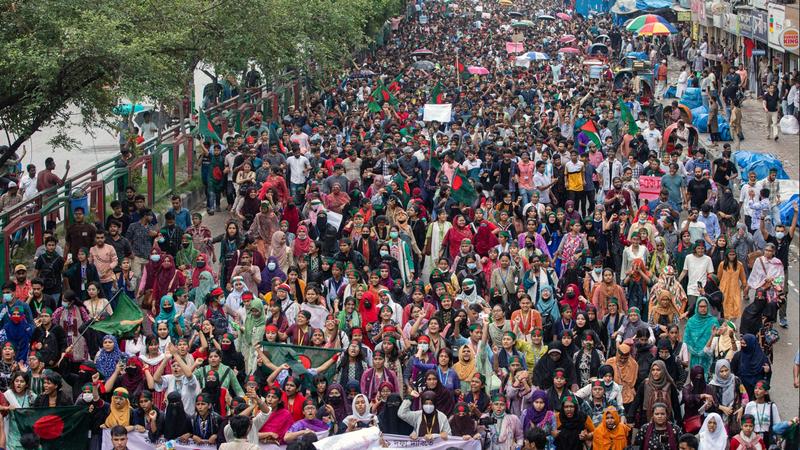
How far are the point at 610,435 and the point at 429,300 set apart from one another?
3.08 m

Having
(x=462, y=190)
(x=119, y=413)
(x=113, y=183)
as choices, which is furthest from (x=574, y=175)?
(x=119, y=413)

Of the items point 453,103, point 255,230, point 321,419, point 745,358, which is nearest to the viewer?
point 321,419

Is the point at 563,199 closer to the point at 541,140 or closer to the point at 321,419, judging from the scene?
the point at 541,140

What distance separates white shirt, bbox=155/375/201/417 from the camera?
1250cm

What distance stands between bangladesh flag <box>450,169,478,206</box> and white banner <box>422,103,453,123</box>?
7678mm

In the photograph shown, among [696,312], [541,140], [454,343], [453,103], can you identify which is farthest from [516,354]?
[453,103]

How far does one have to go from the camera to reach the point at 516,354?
1326 cm

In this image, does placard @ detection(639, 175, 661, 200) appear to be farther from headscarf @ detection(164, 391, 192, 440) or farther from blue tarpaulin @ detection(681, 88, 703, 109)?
blue tarpaulin @ detection(681, 88, 703, 109)

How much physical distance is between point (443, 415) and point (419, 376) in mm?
706

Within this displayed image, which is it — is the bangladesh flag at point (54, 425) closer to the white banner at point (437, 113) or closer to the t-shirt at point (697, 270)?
the t-shirt at point (697, 270)

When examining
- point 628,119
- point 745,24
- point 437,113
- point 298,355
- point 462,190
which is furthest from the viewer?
point 745,24

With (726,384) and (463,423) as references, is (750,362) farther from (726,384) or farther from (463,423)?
(463,423)

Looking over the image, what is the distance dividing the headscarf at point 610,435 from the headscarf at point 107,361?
4176 mm

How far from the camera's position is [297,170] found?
821 inches
